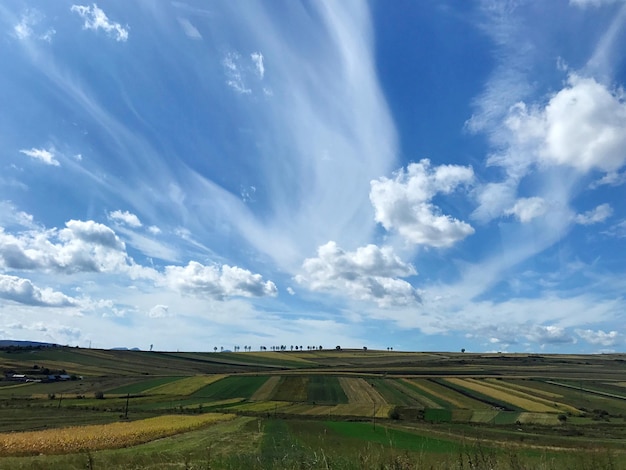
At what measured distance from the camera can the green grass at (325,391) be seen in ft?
288

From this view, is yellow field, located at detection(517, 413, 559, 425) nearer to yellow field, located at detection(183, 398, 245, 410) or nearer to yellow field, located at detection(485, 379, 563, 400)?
yellow field, located at detection(485, 379, 563, 400)

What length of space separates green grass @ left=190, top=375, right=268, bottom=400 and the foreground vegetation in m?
0.25

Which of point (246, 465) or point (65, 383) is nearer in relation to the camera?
point (246, 465)

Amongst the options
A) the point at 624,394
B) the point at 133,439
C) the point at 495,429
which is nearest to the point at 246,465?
the point at 133,439

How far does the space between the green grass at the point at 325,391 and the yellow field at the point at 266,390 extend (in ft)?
23.8

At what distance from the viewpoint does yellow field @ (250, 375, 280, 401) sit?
8931cm

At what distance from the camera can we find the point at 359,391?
98.4 meters

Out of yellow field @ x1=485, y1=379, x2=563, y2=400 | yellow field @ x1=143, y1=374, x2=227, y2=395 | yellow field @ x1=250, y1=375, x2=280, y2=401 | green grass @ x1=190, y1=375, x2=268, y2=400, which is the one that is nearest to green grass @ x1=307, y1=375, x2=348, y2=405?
yellow field @ x1=250, y1=375, x2=280, y2=401

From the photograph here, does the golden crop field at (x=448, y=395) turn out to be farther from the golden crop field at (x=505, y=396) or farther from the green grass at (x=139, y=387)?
the green grass at (x=139, y=387)

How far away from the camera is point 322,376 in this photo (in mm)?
125625

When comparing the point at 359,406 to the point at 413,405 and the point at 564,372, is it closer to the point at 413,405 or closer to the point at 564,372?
the point at 413,405

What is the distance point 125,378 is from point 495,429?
9487cm

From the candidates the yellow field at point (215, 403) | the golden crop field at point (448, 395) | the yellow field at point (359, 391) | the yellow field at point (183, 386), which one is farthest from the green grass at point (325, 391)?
the yellow field at point (183, 386)

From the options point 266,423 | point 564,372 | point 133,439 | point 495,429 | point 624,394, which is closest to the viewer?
point 133,439
